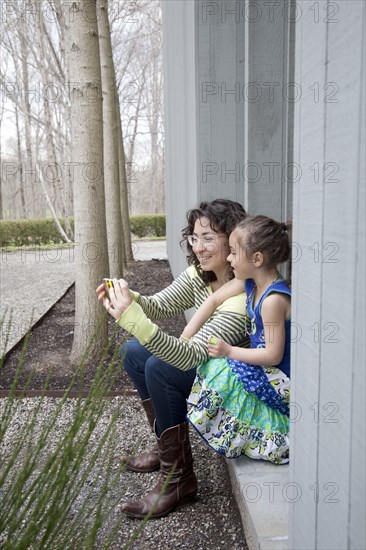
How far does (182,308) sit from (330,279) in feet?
5.31

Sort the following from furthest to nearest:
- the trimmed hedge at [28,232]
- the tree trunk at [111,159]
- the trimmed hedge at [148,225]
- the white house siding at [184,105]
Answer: the trimmed hedge at [148,225], the trimmed hedge at [28,232], the tree trunk at [111,159], the white house siding at [184,105]

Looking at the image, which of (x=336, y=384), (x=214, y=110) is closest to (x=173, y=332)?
(x=214, y=110)

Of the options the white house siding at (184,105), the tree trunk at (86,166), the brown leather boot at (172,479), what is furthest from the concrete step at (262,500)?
the tree trunk at (86,166)

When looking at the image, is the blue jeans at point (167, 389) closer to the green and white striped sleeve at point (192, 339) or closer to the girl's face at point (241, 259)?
the green and white striped sleeve at point (192, 339)

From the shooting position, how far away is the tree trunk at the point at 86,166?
3994 millimetres

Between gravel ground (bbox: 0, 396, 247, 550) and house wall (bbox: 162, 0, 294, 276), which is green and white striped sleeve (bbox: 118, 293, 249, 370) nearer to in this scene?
gravel ground (bbox: 0, 396, 247, 550)

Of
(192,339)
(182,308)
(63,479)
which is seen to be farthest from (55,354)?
(63,479)

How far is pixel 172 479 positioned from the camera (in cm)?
222

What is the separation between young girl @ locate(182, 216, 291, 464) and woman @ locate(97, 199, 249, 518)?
100 mm

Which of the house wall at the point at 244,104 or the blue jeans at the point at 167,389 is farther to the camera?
the house wall at the point at 244,104

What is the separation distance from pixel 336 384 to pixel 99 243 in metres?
3.16

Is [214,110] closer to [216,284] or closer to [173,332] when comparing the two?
[216,284]

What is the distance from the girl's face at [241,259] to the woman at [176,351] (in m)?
0.21

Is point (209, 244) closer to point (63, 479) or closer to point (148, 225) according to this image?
point (63, 479)
